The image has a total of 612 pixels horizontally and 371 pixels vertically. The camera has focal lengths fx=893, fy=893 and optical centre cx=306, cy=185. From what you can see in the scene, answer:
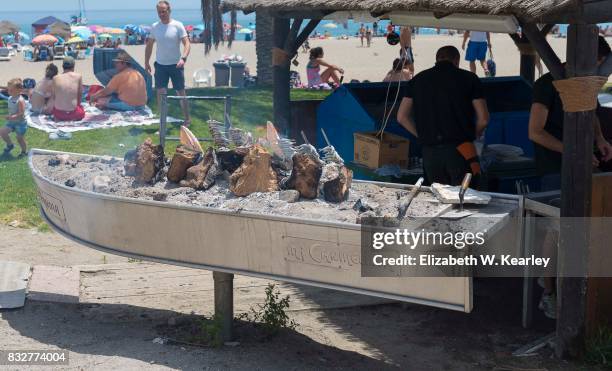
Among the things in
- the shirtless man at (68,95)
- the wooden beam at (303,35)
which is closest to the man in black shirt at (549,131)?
the wooden beam at (303,35)

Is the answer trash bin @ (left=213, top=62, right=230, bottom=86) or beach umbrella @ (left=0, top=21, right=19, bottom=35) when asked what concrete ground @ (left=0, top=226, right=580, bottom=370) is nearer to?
trash bin @ (left=213, top=62, right=230, bottom=86)

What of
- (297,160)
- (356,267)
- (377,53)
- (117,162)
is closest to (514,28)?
(297,160)

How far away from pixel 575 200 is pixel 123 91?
9.59 metres

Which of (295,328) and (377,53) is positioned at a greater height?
(377,53)

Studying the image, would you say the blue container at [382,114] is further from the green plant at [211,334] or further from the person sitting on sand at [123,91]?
the person sitting on sand at [123,91]

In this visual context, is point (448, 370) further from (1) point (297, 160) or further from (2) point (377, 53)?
(2) point (377, 53)

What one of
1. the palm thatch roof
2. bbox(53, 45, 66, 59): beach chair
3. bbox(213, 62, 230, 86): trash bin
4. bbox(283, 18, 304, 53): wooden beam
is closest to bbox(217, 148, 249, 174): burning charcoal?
the palm thatch roof

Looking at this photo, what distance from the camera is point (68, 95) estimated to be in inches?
519

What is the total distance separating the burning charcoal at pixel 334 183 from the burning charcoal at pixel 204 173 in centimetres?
82

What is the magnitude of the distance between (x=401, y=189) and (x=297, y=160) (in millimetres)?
775

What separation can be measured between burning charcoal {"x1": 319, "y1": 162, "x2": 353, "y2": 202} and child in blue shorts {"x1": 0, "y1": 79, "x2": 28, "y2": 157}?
725cm

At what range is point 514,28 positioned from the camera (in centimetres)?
618

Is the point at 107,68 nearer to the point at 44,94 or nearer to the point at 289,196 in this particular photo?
the point at 44,94

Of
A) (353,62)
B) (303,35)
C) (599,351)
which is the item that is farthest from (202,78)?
(599,351)
